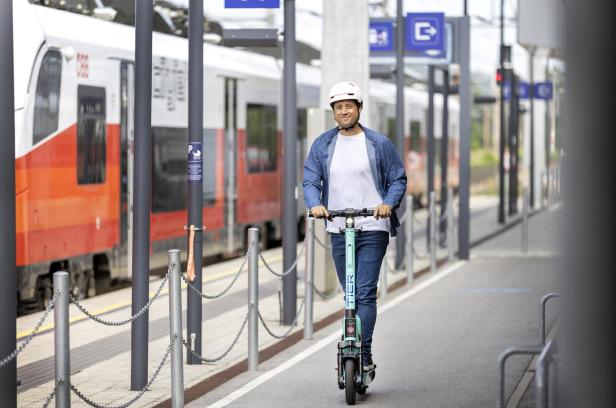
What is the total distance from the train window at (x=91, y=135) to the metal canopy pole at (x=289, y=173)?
369 centimetres

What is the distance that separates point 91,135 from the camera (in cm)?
1912

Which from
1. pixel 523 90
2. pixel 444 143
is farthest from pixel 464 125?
pixel 523 90

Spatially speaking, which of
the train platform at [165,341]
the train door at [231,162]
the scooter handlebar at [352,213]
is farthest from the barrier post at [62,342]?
the train door at [231,162]

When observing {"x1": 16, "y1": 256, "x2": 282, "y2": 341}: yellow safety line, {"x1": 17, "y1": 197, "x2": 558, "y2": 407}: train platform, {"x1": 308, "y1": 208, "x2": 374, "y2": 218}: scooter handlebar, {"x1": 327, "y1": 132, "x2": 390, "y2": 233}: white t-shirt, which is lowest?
{"x1": 16, "y1": 256, "x2": 282, "y2": 341}: yellow safety line

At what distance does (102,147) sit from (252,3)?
17.4ft

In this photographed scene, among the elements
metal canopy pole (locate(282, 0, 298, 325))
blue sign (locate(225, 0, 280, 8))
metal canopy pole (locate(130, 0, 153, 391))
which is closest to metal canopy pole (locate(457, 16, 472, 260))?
metal canopy pole (locate(282, 0, 298, 325))

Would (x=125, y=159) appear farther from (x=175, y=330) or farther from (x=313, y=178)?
(x=175, y=330)

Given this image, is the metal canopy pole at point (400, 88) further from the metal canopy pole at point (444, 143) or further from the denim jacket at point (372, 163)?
the denim jacket at point (372, 163)

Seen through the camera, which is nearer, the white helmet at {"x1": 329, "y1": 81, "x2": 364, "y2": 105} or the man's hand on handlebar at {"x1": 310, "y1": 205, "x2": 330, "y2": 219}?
the man's hand on handlebar at {"x1": 310, "y1": 205, "x2": 330, "y2": 219}

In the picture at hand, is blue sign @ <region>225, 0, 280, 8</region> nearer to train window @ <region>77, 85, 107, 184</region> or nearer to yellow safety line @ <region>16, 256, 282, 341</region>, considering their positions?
yellow safety line @ <region>16, 256, 282, 341</region>

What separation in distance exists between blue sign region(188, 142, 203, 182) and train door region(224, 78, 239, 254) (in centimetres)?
1278

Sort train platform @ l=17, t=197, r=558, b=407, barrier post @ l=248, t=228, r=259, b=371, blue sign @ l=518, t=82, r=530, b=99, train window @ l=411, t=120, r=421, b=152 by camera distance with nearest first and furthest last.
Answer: train platform @ l=17, t=197, r=558, b=407, barrier post @ l=248, t=228, r=259, b=371, train window @ l=411, t=120, r=421, b=152, blue sign @ l=518, t=82, r=530, b=99

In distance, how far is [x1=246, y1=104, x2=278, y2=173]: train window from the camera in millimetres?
27000

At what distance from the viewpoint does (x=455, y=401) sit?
35.0 feet
